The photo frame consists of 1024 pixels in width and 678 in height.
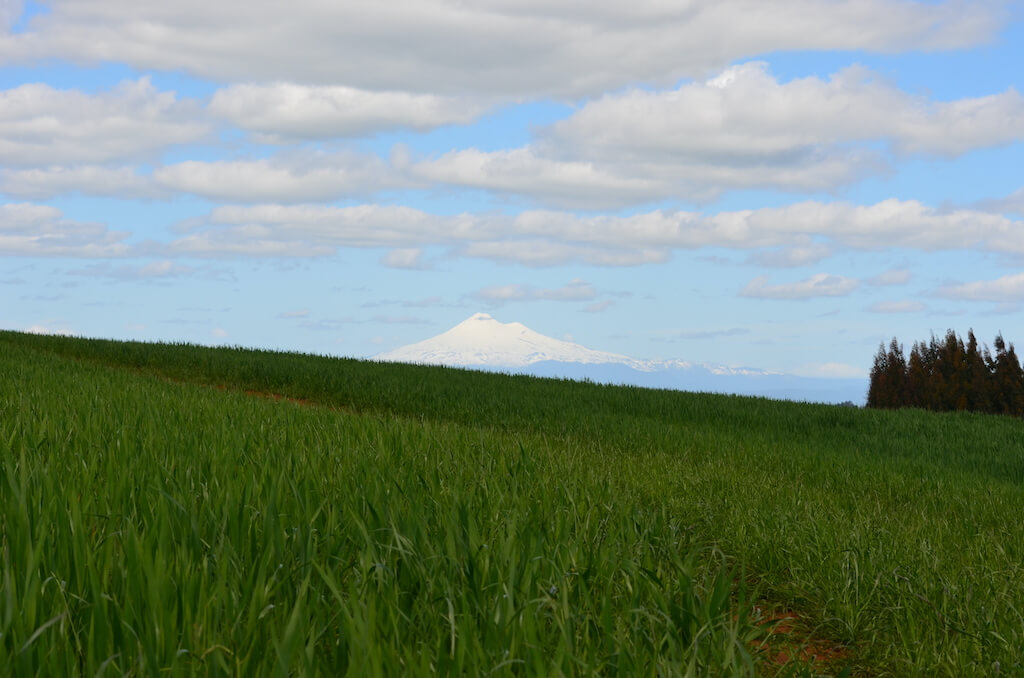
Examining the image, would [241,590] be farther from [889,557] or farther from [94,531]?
[889,557]

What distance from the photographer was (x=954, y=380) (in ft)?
207

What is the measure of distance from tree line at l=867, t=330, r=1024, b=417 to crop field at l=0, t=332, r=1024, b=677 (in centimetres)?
5398

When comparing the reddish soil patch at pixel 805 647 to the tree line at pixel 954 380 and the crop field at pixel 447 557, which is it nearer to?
the crop field at pixel 447 557

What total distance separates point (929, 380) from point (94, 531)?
71426mm

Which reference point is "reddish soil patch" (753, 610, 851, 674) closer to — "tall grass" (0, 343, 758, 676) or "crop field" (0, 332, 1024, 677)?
"crop field" (0, 332, 1024, 677)

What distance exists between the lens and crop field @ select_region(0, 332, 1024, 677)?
2.18m

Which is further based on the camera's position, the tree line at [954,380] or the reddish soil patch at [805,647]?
the tree line at [954,380]

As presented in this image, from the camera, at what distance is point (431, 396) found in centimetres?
1891

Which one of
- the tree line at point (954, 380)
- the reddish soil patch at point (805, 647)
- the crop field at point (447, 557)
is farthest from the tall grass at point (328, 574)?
the tree line at point (954, 380)

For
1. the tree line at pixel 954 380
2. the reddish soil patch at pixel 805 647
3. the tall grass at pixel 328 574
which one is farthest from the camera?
the tree line at pixel 954 380

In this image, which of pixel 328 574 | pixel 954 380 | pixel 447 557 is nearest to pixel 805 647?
pixel 447 557

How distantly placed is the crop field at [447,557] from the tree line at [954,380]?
177ft

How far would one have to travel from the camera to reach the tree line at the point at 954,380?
2341 inches

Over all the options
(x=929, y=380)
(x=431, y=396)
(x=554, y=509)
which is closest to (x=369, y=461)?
(x=554, y=509)
